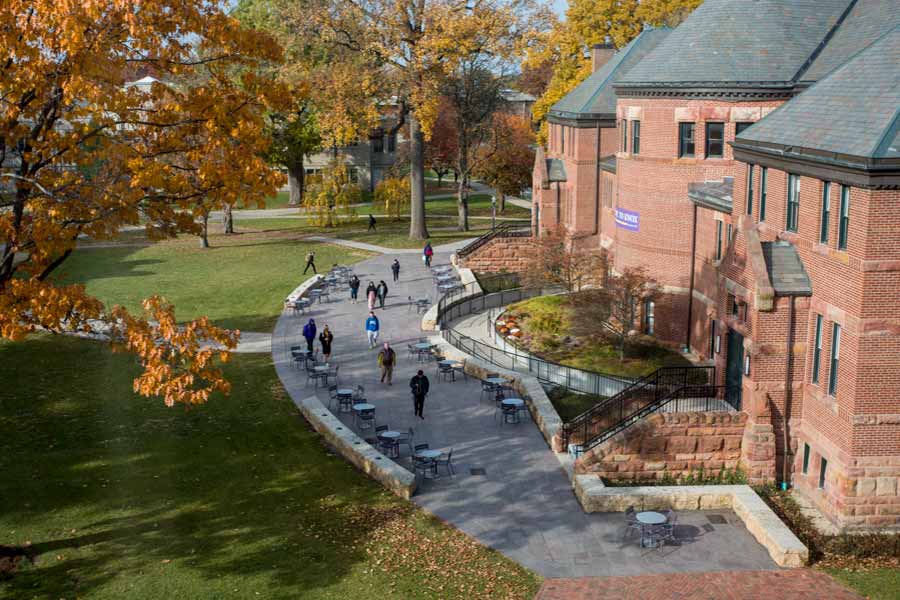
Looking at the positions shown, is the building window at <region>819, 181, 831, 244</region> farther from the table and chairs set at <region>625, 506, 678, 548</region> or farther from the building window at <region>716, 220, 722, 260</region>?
the building window at <region>716, 220, 722, 260</region>

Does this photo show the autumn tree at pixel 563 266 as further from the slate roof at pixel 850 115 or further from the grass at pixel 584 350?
the slate roof at pixel 850 115

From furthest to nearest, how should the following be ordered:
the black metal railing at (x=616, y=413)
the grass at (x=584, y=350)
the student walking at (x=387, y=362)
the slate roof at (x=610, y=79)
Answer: the slate roof at (x=610, y=79), the grass at (x=584, y=350), the student walking at (x=387, y=362), the black metal railing at (x=616, y=413)

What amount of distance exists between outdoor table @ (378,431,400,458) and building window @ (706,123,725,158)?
16.4 m

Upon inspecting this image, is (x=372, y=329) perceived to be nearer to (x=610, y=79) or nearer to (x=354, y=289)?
(x=354, y=289)

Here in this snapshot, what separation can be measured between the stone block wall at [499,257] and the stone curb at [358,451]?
24.5 metres

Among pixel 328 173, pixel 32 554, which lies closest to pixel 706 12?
pixel 32 554

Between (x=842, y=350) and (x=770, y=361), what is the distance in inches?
80.0

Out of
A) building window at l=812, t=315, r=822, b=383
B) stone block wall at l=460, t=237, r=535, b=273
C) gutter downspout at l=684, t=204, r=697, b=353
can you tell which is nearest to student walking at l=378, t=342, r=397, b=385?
gutter downspout at l=684, t=204, r=697, b=353

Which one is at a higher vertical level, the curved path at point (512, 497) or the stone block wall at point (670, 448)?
the stone block wall at point (670, 448)

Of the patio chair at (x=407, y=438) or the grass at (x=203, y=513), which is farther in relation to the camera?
the patio chair at (x=407, y=438)

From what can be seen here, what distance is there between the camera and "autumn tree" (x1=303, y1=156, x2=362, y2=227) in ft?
220

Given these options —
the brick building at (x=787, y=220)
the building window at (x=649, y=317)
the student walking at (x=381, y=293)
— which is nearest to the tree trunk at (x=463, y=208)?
the student walking at (x=381, y=293)

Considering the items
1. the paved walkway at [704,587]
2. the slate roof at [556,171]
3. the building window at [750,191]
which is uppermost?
the building window at [750,191]

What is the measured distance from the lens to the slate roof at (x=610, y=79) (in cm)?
4600
